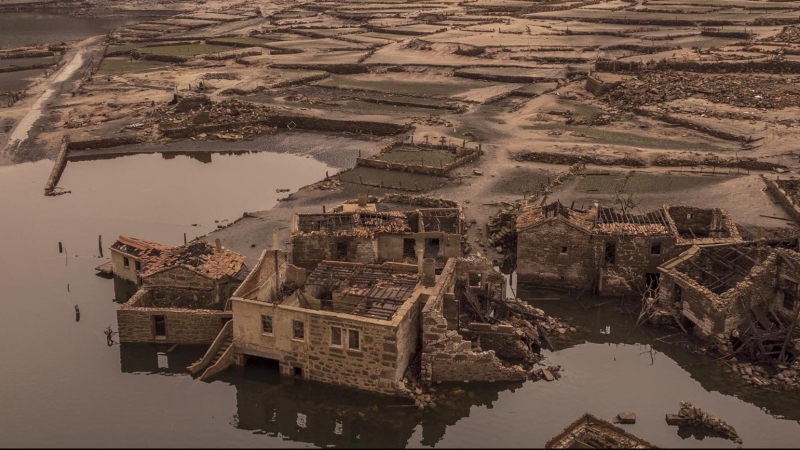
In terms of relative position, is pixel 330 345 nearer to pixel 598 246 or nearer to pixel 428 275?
pixel 428 275

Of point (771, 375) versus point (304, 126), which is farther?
point (304, 126)

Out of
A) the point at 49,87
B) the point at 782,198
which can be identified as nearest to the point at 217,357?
the point at 782,198

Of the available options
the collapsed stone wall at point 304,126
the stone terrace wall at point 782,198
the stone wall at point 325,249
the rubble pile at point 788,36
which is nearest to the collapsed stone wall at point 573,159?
the stone terrace wall at point 782,198

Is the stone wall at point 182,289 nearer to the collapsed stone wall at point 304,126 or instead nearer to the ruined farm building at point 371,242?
the ruined farm building at point 371,242

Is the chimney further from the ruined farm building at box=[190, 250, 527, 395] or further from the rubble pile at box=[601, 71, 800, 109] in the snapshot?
the rubble pile at box=[601, 71, 800, 109]

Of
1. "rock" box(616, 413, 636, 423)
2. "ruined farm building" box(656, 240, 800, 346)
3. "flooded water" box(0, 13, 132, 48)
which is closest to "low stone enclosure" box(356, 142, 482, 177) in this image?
"ruined farm building" box(656, 240, 800, 346)

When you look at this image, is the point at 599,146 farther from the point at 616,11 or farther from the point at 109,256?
the point at 616,11
